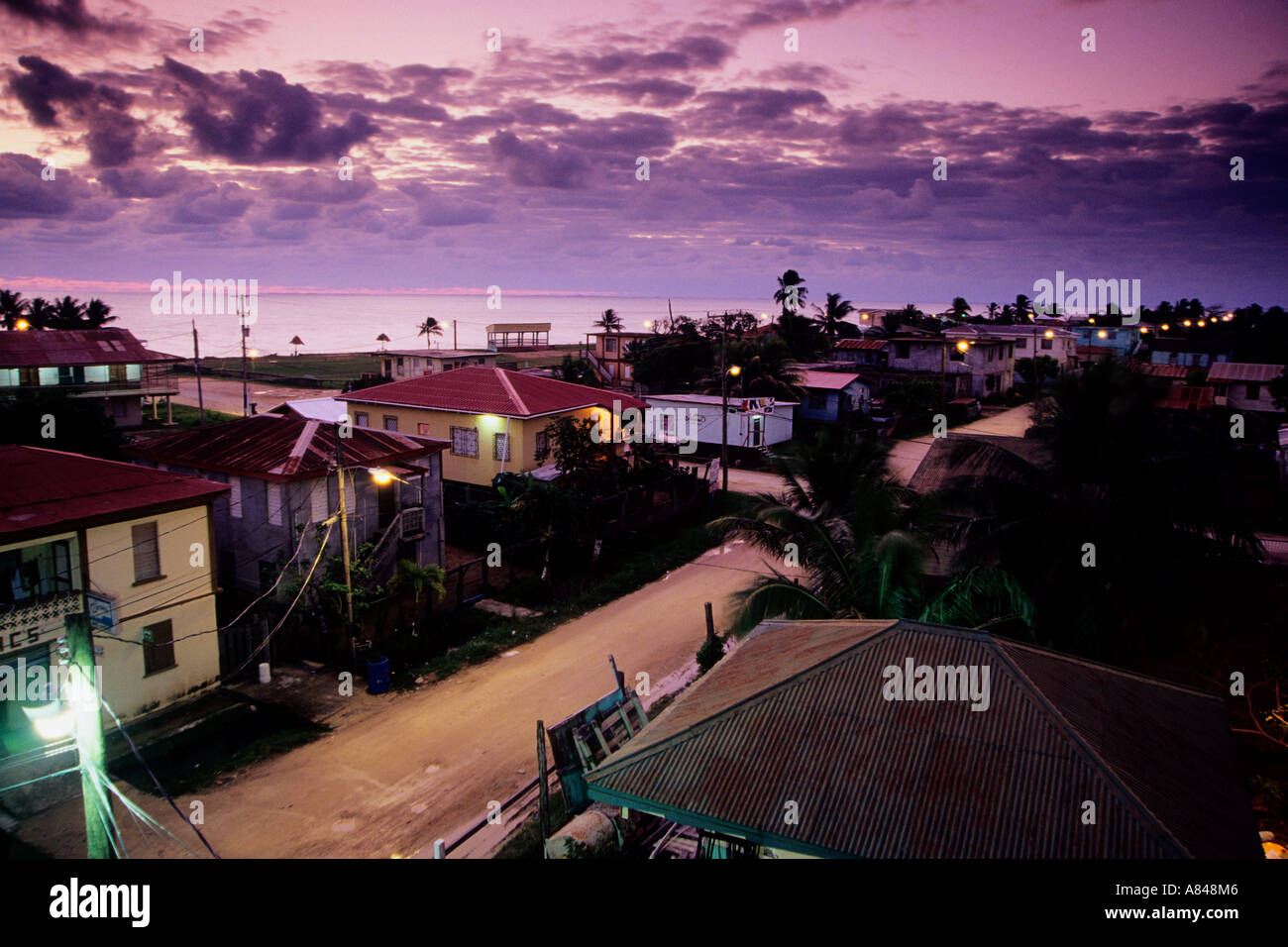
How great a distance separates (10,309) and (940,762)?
8020cm

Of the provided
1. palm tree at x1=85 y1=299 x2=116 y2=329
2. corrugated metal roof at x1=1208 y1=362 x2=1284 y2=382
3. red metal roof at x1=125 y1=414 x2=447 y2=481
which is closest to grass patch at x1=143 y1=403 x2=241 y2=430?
palm tree at x1=85 y1=299 x2=116 y2=329

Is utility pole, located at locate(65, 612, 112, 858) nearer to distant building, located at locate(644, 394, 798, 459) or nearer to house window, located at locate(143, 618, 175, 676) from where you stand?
house window, located at locate(143, 618, 175, 676)

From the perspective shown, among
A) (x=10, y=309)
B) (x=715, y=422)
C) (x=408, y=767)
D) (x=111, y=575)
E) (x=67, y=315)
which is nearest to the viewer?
(x=408, y=767)

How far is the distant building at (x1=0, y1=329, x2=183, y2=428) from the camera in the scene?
4859 centimetres

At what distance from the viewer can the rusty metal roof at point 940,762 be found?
295 inches

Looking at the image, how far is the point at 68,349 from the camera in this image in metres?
51.0

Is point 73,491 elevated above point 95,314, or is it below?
below

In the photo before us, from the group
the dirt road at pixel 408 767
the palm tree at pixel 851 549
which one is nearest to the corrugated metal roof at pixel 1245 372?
the palm tree at pixel 851 549

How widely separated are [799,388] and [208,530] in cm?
3635

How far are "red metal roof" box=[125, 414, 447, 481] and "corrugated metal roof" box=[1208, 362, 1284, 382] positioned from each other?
49.0 m

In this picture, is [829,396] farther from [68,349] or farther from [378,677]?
[68,349]

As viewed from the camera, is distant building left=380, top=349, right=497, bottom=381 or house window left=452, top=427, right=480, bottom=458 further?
distant building left=380, top=349, right=497, bottom=381

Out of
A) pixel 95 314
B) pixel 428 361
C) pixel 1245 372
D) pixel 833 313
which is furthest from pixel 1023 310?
pixel 95 314
